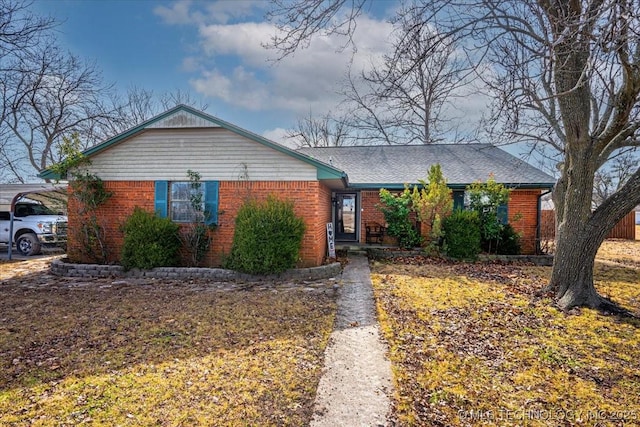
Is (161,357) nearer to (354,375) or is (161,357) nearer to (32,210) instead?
(354,375)

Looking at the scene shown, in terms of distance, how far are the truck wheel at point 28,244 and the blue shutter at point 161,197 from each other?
21.2 feet

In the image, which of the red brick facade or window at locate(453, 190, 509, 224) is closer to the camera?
the red brick facade

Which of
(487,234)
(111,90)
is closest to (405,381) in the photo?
(487,234)

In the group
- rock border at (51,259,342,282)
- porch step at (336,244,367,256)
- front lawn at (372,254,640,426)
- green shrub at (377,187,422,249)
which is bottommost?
front lawn at (372,254,640,426)

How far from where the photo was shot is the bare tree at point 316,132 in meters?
28.4

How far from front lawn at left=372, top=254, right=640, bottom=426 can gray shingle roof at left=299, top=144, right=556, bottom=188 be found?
6041 mm

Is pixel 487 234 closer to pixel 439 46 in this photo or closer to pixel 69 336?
pixel 439 46

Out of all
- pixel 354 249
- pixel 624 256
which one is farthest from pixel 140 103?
pixel 624 256

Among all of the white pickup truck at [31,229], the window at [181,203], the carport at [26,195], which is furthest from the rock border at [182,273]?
the white pickup truck at [31,229]

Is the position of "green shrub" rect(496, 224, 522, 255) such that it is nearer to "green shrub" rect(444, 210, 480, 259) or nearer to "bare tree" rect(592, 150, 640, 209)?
"green shrub" rect(444, 210, 480, 259)

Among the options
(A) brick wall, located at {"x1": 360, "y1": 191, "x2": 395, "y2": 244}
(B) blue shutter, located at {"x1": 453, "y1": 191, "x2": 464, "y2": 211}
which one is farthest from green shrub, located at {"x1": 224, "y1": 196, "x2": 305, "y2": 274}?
(B) blue shutter, located at {"x1": 453, "y1": 191, "x2": 464, "y2": 211}

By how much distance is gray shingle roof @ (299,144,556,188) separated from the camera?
12.5 meters

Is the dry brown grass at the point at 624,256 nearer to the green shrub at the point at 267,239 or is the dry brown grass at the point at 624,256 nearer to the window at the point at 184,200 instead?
the green shrub at the point at 267,239

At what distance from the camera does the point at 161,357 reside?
3891mm
